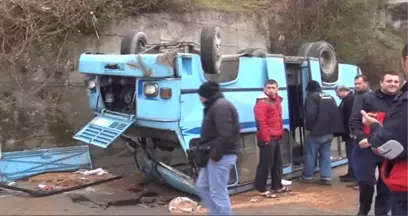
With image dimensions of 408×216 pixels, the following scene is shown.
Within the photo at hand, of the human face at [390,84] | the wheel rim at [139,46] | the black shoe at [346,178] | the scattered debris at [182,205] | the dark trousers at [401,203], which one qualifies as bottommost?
the black shoe at [346,178]

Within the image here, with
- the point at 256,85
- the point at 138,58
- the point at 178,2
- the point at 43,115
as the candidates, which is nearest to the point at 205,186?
the point at 138,58

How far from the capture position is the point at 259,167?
8.27m

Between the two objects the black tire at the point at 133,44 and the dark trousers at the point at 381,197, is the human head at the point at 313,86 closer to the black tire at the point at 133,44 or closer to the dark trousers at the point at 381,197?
the black tire at the point at 133,44

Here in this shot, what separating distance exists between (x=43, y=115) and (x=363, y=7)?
29.5ft

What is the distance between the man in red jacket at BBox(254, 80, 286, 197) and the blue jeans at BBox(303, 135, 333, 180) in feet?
3.50

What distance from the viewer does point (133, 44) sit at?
28.5 feet

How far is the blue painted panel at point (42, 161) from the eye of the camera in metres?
8.96

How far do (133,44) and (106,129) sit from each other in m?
1.56

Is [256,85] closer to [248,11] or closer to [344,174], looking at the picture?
[344,174]

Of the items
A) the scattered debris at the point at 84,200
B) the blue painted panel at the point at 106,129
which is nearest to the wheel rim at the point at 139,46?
the blue painted panel at the point at 106,129

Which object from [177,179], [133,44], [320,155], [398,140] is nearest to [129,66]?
[133,44]

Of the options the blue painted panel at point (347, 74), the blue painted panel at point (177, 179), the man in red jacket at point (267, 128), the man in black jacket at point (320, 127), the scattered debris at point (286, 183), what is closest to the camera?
the blue painted panel at point (177, 179)

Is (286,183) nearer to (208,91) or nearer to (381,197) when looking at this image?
(381,197)

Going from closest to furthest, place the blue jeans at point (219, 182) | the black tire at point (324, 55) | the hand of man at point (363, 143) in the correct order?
the hand of man at point (363, 143), the blue jeans at point (219, 182), the black tire at point (324, 55)
